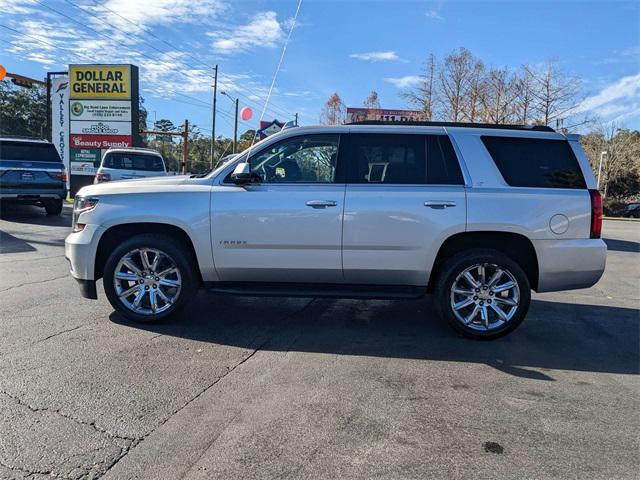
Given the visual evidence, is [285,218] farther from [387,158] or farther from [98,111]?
[98,111]

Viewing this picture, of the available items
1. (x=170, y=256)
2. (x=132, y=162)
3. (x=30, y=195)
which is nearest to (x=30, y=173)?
(x=30, y=195)

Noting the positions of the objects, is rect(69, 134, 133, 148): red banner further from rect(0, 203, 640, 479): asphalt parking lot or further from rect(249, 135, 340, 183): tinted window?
rect(249, 135, 340, 183): tinted window

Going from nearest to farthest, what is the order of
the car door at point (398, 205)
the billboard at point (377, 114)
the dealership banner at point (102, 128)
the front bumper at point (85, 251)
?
the car door at point (398, 205)
the front bumper at point (85, 251)
the dealership banner at point (102, 128)
the billboard at point (377, 114)

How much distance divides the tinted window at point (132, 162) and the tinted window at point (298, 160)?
35.0ft

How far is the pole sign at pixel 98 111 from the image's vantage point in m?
22.4

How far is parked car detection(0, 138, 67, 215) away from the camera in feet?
41.7

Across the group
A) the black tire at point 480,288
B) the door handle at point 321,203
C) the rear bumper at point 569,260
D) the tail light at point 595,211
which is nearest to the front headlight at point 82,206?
the door handle at point 321,203

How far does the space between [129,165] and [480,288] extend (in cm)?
1214

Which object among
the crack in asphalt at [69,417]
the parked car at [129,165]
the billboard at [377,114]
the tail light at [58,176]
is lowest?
the crack in asphalt at [69,417]

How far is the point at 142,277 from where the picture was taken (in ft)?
16.5

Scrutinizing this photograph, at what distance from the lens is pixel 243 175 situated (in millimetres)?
4754

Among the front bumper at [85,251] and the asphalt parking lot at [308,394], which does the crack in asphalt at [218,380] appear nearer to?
the asphalt parking lot at [308,394]

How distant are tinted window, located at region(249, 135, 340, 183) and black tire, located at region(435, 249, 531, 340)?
4.88 ft

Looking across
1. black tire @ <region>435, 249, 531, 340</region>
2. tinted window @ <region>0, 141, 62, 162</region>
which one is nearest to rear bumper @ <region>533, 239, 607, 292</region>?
black tire @ <region>435, 249, 531, 340</region>
